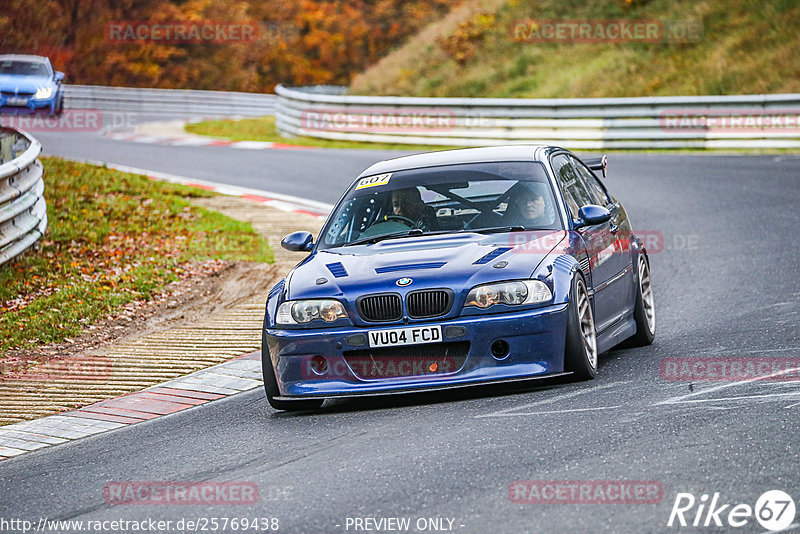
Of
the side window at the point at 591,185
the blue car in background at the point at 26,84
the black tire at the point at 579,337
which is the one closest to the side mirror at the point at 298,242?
the black tire at the point at 579,337

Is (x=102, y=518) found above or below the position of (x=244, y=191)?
above

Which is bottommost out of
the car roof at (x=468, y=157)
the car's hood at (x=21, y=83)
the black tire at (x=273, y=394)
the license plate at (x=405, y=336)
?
the car's hood at (x=21, y=83)

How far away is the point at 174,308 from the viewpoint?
1199 cm

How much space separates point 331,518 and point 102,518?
1113 millimetres

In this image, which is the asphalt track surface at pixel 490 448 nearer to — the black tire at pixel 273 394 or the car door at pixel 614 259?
the black tire at pixel 273 394

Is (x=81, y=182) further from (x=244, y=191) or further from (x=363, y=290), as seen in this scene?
(x=363, y=290)

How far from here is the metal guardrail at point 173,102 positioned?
42625mm

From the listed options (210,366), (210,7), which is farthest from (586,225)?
(210,7)

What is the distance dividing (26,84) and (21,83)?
0.38 ft

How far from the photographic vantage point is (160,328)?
1120 cm

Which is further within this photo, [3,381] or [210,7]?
[210,7]

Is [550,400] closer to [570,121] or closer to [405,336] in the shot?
[405,336]

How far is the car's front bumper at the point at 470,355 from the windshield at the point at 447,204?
1.14 m

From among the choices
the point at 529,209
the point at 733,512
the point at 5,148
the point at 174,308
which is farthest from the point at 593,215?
the point at 5,148
